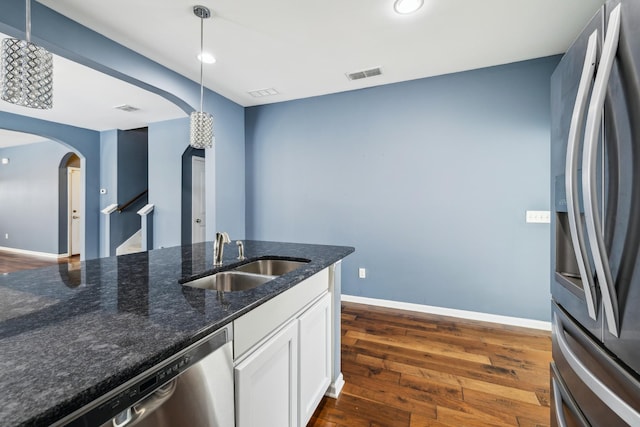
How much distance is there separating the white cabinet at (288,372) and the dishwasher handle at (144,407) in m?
0.27

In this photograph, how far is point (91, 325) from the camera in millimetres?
800

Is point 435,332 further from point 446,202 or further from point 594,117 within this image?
point 594,117

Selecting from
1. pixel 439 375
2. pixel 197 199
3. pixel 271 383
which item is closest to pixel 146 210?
pixel 197 199

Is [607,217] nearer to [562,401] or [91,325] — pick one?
[562,401]

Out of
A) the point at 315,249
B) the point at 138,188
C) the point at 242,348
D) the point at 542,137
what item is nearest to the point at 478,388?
the point at 315,249

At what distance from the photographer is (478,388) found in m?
1.96

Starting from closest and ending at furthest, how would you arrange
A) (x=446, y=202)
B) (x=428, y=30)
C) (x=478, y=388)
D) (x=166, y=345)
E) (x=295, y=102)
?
(x=166, y=345), (x=478, y=388), (x=428, y=30), (x=446, y=202), (x=295, y=102)

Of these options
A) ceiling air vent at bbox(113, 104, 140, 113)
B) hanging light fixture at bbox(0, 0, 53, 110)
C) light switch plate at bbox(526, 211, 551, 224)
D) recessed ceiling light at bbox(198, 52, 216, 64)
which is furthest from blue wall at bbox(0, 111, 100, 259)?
light switch plate at bbox(526, 211, 551, 224)

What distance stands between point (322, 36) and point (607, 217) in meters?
2.41

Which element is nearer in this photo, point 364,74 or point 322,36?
point 322,36

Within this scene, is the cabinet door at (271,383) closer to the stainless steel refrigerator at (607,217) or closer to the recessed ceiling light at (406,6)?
the stainless steel refrigerator at (607,217)

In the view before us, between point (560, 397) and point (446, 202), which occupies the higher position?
point (446, 202)

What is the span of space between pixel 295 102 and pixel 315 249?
2604mm

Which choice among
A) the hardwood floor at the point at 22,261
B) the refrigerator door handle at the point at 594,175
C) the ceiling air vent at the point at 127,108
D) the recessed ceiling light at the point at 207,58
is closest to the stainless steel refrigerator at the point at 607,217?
the refrigerator door handle at the point at 594,175
